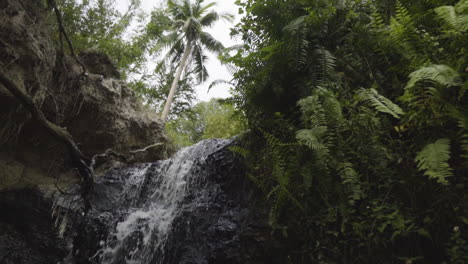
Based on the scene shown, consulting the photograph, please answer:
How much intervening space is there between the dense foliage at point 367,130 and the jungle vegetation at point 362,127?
13 mm

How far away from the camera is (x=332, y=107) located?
9.77 ft

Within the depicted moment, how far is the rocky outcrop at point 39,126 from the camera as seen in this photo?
5.41 meters

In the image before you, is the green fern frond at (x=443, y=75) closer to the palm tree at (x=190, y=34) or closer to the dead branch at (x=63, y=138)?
the dead branch at (x=63, y=138)

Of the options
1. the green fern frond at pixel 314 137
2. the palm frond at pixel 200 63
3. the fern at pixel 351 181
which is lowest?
the fern at pixel 351 181

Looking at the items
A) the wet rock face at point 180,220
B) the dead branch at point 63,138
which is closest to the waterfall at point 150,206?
the wet rock face at point 180,220

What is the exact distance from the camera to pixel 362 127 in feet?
9.57

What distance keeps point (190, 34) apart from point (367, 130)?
16146mm

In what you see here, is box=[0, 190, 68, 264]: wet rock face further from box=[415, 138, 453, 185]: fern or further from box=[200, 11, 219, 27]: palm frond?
box=[200, 11, 219, 27]: palm frond

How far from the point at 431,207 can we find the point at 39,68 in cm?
769

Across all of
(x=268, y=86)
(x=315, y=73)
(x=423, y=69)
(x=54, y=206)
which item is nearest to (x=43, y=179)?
(x=54, y=206)

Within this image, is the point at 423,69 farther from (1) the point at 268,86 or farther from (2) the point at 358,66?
(1) the point at 268,86

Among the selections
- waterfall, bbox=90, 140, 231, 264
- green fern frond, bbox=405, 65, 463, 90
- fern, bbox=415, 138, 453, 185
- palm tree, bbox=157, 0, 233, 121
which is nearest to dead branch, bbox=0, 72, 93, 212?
waterfall, bbox=90, 140, 231, 264

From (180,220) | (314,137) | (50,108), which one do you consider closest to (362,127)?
(314,137)

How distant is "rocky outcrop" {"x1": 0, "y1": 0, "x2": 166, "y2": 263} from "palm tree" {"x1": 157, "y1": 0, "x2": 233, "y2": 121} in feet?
27.5
